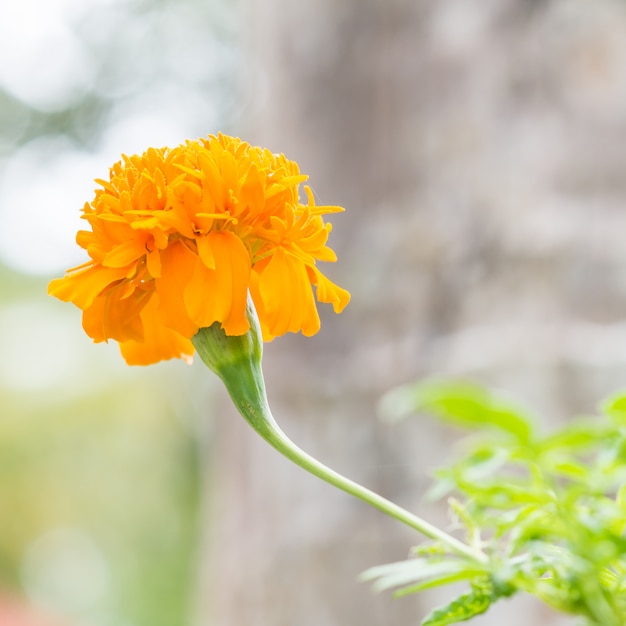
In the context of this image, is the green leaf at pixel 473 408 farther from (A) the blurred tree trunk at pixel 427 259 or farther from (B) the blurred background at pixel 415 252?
(A) the blurred tree trunk at pixel 427 259

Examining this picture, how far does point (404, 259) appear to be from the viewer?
3.77 ft

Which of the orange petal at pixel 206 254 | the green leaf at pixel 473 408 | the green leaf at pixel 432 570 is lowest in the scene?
the green leaf at pixel 432 570

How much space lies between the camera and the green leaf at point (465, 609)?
222 millimetres

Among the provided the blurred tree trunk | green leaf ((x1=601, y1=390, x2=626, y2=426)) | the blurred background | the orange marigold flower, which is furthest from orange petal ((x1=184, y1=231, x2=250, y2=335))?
the blurred tree trunk

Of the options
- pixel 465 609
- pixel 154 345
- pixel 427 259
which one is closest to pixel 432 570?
pixel 465 609

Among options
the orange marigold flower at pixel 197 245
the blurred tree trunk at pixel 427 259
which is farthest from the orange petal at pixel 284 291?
the blurred tree trunk at pixel 427 259

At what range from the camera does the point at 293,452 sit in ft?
0.77

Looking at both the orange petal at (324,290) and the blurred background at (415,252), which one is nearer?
the orange petal at (324,290)

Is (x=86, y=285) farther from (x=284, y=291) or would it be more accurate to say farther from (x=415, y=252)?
(x=415, y=252)

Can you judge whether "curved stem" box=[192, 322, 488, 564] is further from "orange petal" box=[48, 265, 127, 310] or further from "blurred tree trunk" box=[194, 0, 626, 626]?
"blurred tree trunk" box=[194, 0, 626, 626]

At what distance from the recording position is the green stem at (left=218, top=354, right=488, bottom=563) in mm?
215

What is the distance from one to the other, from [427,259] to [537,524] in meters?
0.92

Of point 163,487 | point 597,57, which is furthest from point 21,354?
point 597,57

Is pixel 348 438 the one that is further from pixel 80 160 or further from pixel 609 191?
pixel 80 160
